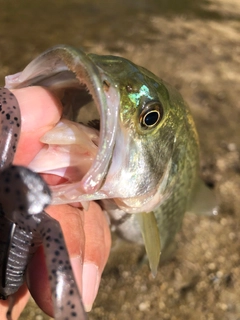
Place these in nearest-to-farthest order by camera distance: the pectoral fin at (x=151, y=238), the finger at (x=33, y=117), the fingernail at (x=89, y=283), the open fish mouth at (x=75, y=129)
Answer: the open fish mouth at (x=75, y=129), the finger at (x=33, y=117), the fingernail at (x=89, y=283), the pectoral fin at (x=151, y=238)

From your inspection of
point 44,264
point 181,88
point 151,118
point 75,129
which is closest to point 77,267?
point 44,264

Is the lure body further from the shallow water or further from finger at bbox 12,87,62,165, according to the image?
the shallow water

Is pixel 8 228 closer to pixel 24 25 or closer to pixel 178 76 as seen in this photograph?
pixel 178 76

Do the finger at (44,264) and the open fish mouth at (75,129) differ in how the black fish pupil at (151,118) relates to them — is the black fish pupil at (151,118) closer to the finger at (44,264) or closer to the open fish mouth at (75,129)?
the open fish mouth at (75,129)

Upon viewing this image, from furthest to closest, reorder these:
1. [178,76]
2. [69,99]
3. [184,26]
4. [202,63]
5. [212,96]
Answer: [184,26], [202,63], [178,76], [212,96], [69,99]

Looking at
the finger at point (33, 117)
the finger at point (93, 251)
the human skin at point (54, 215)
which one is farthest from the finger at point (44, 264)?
the finger at point (33, 117)

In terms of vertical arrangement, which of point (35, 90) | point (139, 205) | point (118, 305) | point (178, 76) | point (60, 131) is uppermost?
point (35, 90)

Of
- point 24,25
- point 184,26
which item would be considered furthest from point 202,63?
point 24,25
